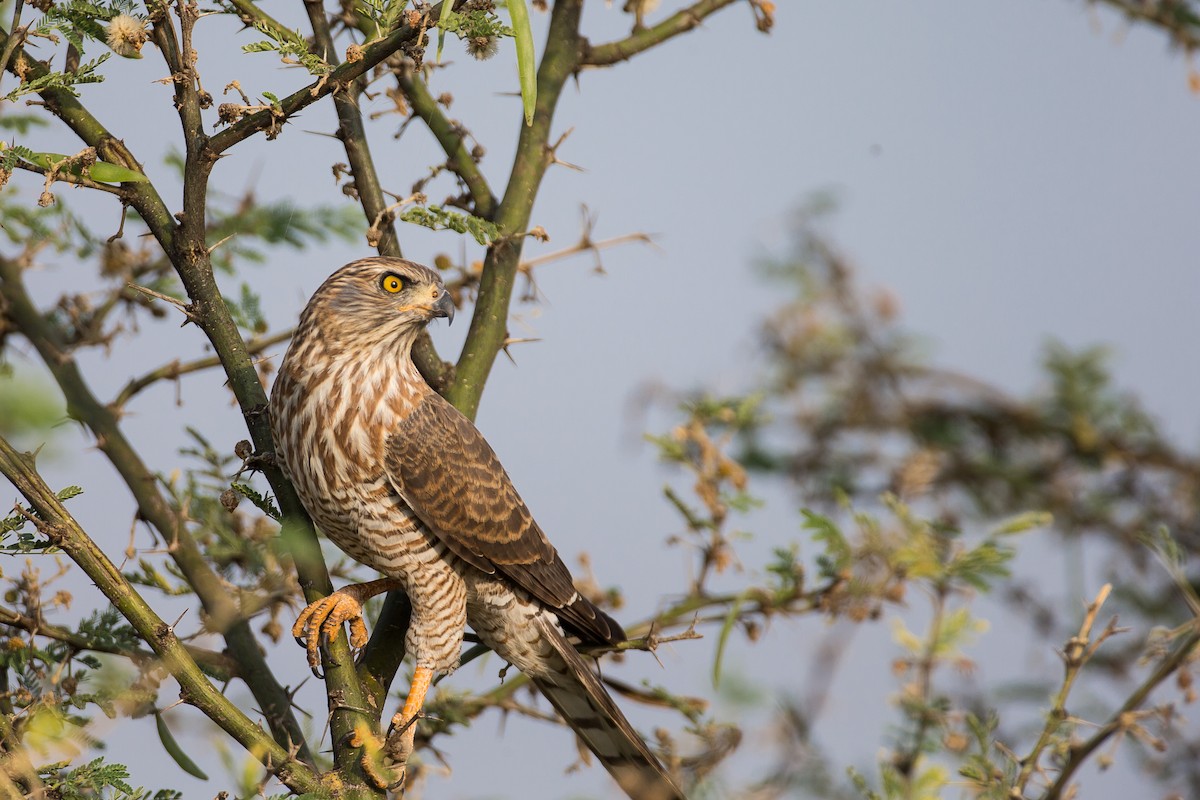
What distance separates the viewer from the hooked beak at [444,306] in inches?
125

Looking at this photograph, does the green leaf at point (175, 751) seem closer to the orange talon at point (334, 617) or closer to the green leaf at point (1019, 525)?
the orange talon at point (334, 617)

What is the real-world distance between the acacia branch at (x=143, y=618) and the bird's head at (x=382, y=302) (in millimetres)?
1238

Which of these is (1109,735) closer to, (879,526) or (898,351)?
(879,526)

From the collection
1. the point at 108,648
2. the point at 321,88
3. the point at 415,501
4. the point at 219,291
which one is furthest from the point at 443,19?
the point at 108,648

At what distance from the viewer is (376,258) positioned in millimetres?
3203

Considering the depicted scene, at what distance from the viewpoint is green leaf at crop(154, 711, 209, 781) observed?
2.88 meters

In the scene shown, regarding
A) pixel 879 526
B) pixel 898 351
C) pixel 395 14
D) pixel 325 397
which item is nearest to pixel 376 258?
pixel 325 397

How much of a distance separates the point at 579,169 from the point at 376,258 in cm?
A: 64

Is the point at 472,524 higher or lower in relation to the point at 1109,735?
higher

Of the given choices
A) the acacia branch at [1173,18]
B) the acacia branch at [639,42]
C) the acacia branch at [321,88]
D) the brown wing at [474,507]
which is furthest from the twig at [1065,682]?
the acacia branch at [1173,18]

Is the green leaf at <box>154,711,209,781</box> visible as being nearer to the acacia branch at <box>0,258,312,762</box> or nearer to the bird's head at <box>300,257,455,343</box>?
the acacia branch at <box>0,258,312,762</box>

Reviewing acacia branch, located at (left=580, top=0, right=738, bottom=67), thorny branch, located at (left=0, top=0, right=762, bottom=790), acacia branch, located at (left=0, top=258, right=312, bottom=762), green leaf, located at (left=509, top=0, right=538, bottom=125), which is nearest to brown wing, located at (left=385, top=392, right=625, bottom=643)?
thorny branch, located at (left=0, top=0, right=762, bottom=790)

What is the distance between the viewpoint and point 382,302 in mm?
3221

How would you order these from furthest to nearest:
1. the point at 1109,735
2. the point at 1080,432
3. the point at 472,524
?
the point at 1080,432 → the point at 472,524 → the point at 1109,735
